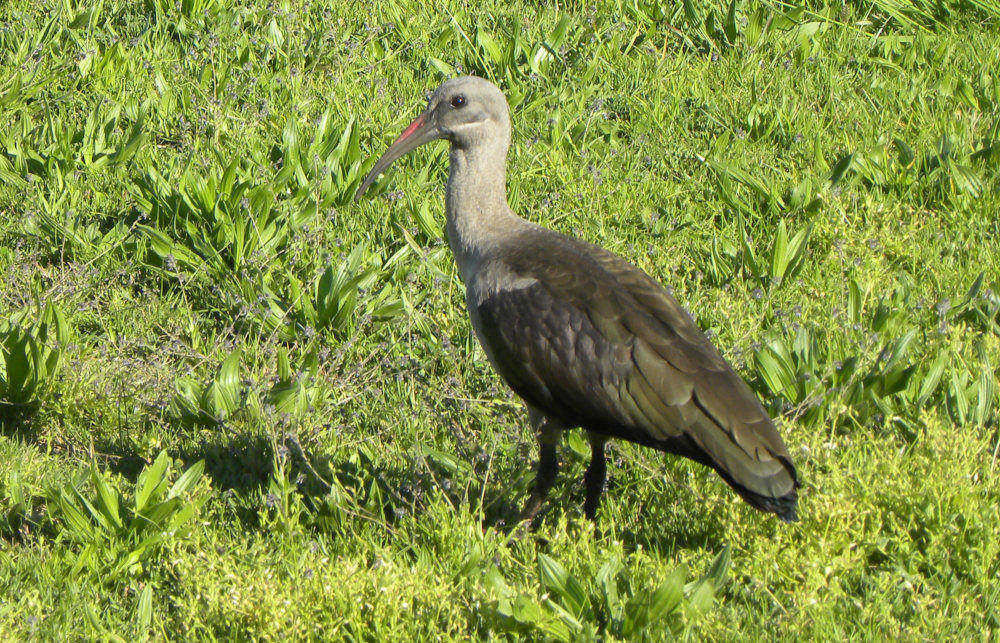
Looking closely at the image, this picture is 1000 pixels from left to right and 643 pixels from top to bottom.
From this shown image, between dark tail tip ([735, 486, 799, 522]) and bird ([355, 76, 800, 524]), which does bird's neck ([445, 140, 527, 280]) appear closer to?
bird ([355, 76, 800, 524])

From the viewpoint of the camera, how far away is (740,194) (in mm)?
6707

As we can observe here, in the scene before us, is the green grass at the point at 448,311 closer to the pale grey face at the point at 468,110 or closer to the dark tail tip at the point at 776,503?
the dark tail tip at the point at 776,503

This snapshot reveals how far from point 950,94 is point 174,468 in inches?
212

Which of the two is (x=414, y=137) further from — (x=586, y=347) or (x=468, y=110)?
(x=586, y=347)

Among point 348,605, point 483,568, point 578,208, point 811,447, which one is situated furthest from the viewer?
point 578,208

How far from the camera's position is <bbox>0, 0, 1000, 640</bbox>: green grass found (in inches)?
162

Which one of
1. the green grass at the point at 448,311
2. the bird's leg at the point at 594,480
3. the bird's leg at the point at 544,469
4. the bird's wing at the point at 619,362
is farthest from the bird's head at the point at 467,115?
the bird's leg at the point at 594,480

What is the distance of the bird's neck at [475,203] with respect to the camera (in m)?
4.99

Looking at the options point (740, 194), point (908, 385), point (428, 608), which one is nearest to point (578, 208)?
point (740, 194)

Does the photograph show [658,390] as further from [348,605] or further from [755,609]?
[348,605]

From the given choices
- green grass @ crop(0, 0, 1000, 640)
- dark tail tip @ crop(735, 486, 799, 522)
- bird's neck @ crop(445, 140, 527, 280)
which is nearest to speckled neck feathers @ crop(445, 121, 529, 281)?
bird's neck @ crop(445, 140, 527, 280)

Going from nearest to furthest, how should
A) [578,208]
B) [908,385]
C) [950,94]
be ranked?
1. [908,385]
2. [578,208]
3. [950,94]

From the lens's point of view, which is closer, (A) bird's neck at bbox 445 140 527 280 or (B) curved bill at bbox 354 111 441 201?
(A) bird's neck at bbox 445 140 527 280

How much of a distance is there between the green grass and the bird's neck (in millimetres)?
681
